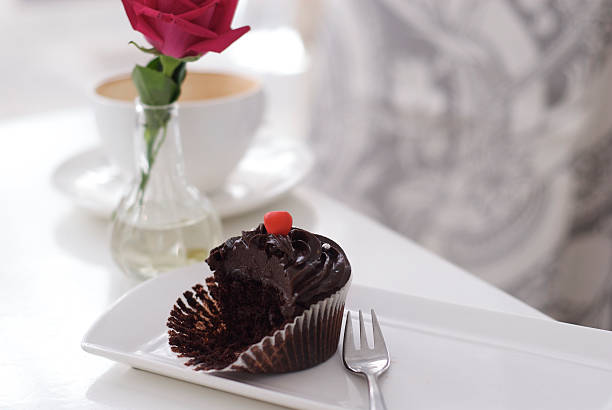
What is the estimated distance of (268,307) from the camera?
1.91ft

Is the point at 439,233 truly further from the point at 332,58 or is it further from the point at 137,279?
the point at 137,279

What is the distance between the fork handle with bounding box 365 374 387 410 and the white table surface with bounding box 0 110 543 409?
0.29 ft

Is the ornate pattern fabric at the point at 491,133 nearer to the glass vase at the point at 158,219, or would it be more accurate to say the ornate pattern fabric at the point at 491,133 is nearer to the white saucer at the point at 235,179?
the white saucer at the point at 235,179

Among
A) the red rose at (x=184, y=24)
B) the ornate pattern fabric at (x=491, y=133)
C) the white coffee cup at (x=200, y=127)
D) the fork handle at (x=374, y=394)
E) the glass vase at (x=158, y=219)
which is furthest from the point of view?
the ornate pattern fabric at (x=491, y=133)

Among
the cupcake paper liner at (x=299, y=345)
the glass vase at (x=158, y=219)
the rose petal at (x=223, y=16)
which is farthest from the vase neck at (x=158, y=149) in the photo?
the cupcake paper liner at (x=299, y=345)

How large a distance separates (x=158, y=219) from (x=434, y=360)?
1.14 ft

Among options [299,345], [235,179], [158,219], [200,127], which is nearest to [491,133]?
[235,179]

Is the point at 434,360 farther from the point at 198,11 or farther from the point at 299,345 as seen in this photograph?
the point at 198,11

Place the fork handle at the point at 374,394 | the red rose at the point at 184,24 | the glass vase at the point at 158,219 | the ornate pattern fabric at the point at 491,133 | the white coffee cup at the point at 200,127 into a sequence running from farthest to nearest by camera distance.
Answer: the ornate pattern fabric at the point at 491,133
the white coffee cup at the point at 200,127
the glass vase at the point at 158,219
the red rose at the point at 184,24
the fork handle at the point at 374,394

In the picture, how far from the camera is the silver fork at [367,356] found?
557 millimetres

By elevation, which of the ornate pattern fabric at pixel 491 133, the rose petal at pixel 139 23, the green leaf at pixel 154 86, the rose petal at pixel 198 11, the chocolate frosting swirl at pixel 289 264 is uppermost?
the rose petal at pixel 198 11

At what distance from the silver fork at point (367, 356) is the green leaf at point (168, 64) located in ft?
1.02

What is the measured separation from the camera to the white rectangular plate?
54 cm

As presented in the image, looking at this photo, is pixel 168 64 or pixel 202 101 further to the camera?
pixel 202 101
